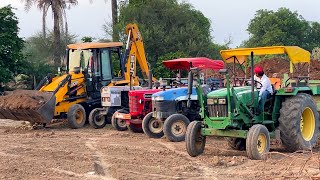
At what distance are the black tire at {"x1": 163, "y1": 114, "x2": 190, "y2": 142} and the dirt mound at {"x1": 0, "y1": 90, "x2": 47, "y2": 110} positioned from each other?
15.6 ft

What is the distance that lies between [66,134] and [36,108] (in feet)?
3.88

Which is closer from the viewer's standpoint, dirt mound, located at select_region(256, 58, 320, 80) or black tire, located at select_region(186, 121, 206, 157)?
black tire, located at select_region(186, 121, 206, 157)

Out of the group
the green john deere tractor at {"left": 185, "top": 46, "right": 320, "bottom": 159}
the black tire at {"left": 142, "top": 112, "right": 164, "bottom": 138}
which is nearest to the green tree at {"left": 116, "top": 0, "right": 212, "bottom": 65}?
the black tire at {"left": 142, "top": 112, "right": 164, "bottom": 138}

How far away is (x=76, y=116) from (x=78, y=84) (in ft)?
3.66

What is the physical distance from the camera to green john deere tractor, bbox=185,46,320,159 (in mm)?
10531

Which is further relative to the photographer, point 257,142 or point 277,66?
point 277,66

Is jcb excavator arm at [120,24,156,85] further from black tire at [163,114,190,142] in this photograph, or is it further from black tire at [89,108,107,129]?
black tire at [163,114,190,142]

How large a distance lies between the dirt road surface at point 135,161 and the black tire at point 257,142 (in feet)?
0.51

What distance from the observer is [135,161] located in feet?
34.5

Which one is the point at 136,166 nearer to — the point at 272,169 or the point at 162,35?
the point at 272,169

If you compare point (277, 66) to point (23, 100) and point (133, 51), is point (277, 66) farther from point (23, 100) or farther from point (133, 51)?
point (23, 100)

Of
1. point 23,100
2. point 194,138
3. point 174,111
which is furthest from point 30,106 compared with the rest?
point 194,138

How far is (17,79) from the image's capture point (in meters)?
32.0

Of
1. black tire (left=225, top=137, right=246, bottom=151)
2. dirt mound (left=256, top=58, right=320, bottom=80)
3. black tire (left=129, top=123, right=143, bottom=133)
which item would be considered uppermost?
dirt mound (left=256, top=58, right=320, bottom=80)
